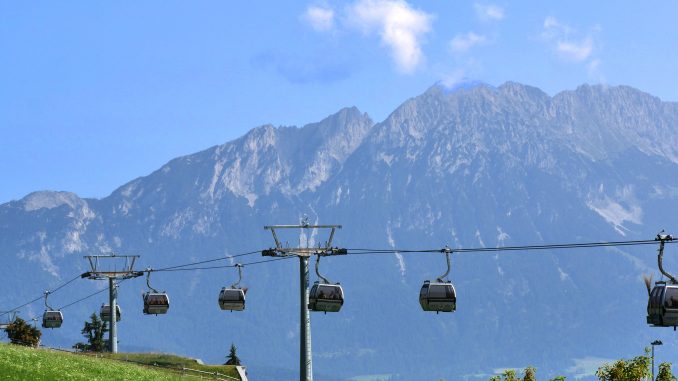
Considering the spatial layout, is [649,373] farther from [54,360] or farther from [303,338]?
[54,360]

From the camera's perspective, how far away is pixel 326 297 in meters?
54.2

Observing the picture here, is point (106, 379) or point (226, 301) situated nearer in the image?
point (106, 379)

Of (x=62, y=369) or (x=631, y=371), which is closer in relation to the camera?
(x=62, y=369)

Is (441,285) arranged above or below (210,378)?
above

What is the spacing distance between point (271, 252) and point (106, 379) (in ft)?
40.5

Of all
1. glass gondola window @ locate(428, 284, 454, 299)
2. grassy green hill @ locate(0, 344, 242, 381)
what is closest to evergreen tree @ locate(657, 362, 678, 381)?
glass gondola window @ locate(428, 284, 454, 299)

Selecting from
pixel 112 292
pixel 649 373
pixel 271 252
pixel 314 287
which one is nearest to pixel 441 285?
pixel 314 287

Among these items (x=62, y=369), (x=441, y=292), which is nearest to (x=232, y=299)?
(x=62, y=369)

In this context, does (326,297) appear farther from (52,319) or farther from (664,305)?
(52,319)

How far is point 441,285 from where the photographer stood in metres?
50.8

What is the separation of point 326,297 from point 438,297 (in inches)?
247

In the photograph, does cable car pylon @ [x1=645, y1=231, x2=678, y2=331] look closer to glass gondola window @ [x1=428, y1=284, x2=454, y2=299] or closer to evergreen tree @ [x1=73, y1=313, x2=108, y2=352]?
glass gondola window @ [x1=428, y1=284, x2=454, y2=299]

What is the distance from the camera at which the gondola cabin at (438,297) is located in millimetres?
50219

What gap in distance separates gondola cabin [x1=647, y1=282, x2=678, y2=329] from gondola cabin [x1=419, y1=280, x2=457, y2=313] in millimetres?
12771
